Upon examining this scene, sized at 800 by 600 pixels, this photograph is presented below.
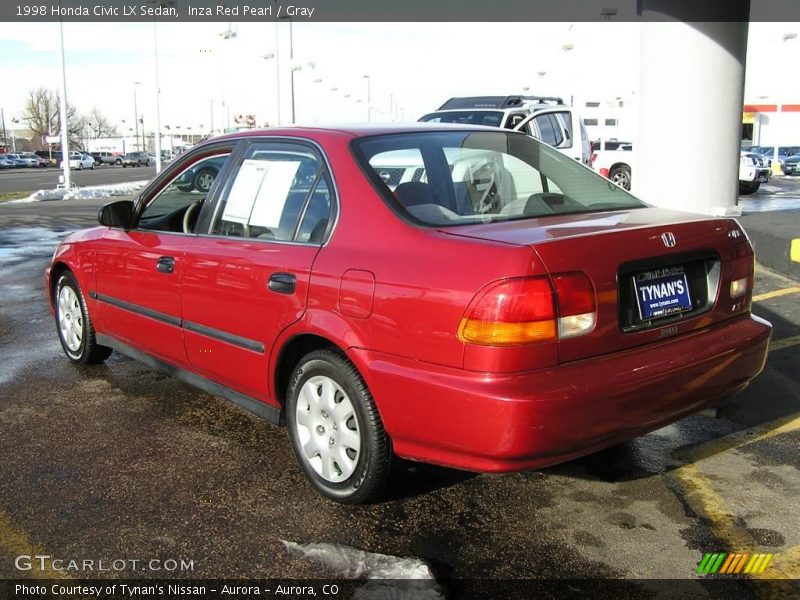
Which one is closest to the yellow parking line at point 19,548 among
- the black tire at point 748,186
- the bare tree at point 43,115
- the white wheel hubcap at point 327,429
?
the white wheel hubcap at point 327,429

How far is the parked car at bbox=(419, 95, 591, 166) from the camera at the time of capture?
43.8 feet

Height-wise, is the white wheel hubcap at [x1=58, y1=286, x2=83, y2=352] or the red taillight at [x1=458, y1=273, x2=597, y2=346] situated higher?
the red taillight at [x1=458, y1=273, x2=597, y2=346]

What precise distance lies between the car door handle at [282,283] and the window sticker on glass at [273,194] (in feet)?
1.07

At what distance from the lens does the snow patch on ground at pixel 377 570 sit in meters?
2.76

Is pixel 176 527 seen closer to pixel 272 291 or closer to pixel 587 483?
pixel 272 291

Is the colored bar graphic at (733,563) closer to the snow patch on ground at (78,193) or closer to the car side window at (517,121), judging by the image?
the car side window at (517,121)

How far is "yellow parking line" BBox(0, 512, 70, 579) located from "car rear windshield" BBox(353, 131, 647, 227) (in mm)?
1914

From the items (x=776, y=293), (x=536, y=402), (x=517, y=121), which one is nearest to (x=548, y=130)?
(x=517, y=121)

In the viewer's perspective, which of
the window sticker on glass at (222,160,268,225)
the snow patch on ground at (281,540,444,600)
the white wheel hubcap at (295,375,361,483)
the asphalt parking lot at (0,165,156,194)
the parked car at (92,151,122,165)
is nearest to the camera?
the snow patch on ground at (281,540,444,600)

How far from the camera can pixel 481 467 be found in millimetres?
2922

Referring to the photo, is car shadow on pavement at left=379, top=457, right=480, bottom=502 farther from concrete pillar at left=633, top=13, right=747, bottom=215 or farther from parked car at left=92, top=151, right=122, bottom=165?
parked car at left=92, top=151, right=122, bottom=165

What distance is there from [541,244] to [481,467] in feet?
2.76

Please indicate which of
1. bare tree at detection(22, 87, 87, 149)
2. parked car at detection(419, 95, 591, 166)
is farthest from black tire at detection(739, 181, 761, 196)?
bare tree at detection(22, 87, 87, 149)

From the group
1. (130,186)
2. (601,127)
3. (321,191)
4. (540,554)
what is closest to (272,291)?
(321,191)
